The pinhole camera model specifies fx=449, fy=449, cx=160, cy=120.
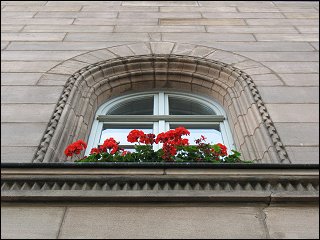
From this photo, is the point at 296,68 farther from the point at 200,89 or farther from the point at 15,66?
the point at 15,66

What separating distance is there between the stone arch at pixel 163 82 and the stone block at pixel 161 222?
1.72 metres

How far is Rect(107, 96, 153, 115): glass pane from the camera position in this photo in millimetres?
7673

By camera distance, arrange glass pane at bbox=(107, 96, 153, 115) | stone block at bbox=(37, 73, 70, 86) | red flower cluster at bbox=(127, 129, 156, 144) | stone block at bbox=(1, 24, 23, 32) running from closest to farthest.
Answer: red flower cluster at bbox=(127, 129, 156, 144) → stone block at bbox=(37, 73, 70, 86) → glass pane at bbox=(107, 96, 153, 115) → stone block at bbox=(1, 24, 23, 32)

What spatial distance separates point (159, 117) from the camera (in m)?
6.97

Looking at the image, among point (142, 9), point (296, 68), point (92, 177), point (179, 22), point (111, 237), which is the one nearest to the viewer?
point (111, 237)

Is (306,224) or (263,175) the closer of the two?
(306,224)

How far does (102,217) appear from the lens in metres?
3.93

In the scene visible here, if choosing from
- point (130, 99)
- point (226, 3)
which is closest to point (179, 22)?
point (226, 3)

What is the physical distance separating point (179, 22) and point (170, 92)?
251cm

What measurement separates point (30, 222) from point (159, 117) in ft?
11.2

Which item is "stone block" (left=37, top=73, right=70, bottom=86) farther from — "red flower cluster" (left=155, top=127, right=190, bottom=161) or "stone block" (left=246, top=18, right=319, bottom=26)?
"stone block" (left=246, top=18, right=319, bottom=26)

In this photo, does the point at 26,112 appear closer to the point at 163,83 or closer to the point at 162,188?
the point at 163,83

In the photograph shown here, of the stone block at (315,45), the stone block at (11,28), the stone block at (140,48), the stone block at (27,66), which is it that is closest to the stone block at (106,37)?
the stone block at (140,48)

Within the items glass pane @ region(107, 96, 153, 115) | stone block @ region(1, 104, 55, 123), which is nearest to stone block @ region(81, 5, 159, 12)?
glass pane @ region(107, 96, 153, 115)
